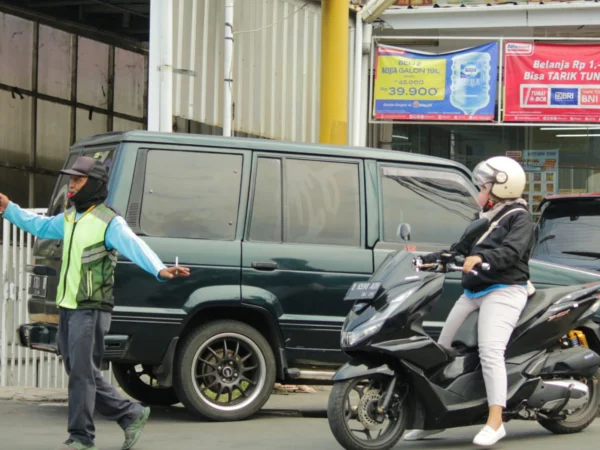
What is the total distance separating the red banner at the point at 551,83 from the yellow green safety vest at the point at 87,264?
1022cm

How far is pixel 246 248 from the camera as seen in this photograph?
25.9ft

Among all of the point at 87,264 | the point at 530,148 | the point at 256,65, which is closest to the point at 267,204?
the point at 87,264

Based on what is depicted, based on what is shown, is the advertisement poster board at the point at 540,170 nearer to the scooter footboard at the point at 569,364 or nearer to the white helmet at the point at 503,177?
the scooter footboard at the point at 569,364

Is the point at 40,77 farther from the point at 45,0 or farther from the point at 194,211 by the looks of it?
the point at 194,211

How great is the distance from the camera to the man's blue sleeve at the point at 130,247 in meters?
6.25

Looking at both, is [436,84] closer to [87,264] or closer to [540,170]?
[540,170]

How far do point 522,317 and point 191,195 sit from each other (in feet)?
8.45

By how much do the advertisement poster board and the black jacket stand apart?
11054mm

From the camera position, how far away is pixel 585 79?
15594mm

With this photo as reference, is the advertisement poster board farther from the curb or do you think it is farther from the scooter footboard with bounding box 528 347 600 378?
the scooter footboard with bounding box 528 347 600 378

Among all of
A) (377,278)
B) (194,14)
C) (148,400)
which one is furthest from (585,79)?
(377,278)

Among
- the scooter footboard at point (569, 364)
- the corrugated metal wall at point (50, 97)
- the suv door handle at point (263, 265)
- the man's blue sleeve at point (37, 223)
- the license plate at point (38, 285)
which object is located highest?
the corrugated metal wall at point (50, 97)

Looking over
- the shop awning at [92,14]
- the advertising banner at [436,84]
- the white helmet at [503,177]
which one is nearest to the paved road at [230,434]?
the white helmet at [503,177]

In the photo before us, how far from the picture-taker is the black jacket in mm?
6398
